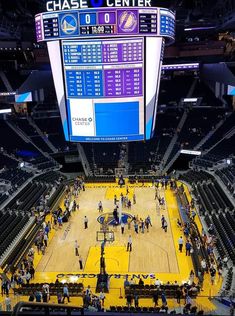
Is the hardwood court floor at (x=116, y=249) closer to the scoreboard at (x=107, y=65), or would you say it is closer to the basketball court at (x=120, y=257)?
the basketball court at (x=120, y=257)

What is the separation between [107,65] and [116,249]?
31.0ft

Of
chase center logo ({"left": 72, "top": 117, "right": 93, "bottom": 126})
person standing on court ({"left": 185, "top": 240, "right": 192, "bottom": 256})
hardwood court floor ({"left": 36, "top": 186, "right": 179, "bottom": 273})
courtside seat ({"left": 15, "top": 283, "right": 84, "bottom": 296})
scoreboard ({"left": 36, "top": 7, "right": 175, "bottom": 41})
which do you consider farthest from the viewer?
person standing on court ({"left": 185, "top": 240, "right": 192, "bottom": 256})

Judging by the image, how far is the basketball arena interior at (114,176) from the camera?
15745 millimetres

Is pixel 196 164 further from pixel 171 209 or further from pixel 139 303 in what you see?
pixel 139 303

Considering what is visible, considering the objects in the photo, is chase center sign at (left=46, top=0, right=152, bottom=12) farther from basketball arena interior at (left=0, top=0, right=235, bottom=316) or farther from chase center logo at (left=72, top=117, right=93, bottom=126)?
chase center logo at (left=72, top=117, right=93, bottom=126)

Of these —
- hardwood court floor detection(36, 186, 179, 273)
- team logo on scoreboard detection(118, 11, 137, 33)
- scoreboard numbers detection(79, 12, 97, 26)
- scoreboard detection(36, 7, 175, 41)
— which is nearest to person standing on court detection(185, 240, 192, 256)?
hardwood court floor detection(36, 186, 179, 273)

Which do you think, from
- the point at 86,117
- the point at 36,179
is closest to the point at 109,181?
the point at 36,179

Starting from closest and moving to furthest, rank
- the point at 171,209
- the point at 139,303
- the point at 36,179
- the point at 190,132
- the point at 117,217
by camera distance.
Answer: the point at 139,303 < the point at 117,217 < the point at 171,209 < the point at 36,179 < the point at 190,132

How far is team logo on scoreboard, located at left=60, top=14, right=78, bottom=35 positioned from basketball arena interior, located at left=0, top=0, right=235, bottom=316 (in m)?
0.04

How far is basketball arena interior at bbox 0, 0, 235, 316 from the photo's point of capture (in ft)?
51.7

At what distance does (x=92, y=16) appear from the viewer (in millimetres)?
15844

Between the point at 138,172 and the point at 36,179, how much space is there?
9337mm

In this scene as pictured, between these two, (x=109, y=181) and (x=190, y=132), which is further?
(x=190, y=132)

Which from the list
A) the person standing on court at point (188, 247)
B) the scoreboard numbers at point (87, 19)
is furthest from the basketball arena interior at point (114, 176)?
the person standing on court at point (188, 247)
